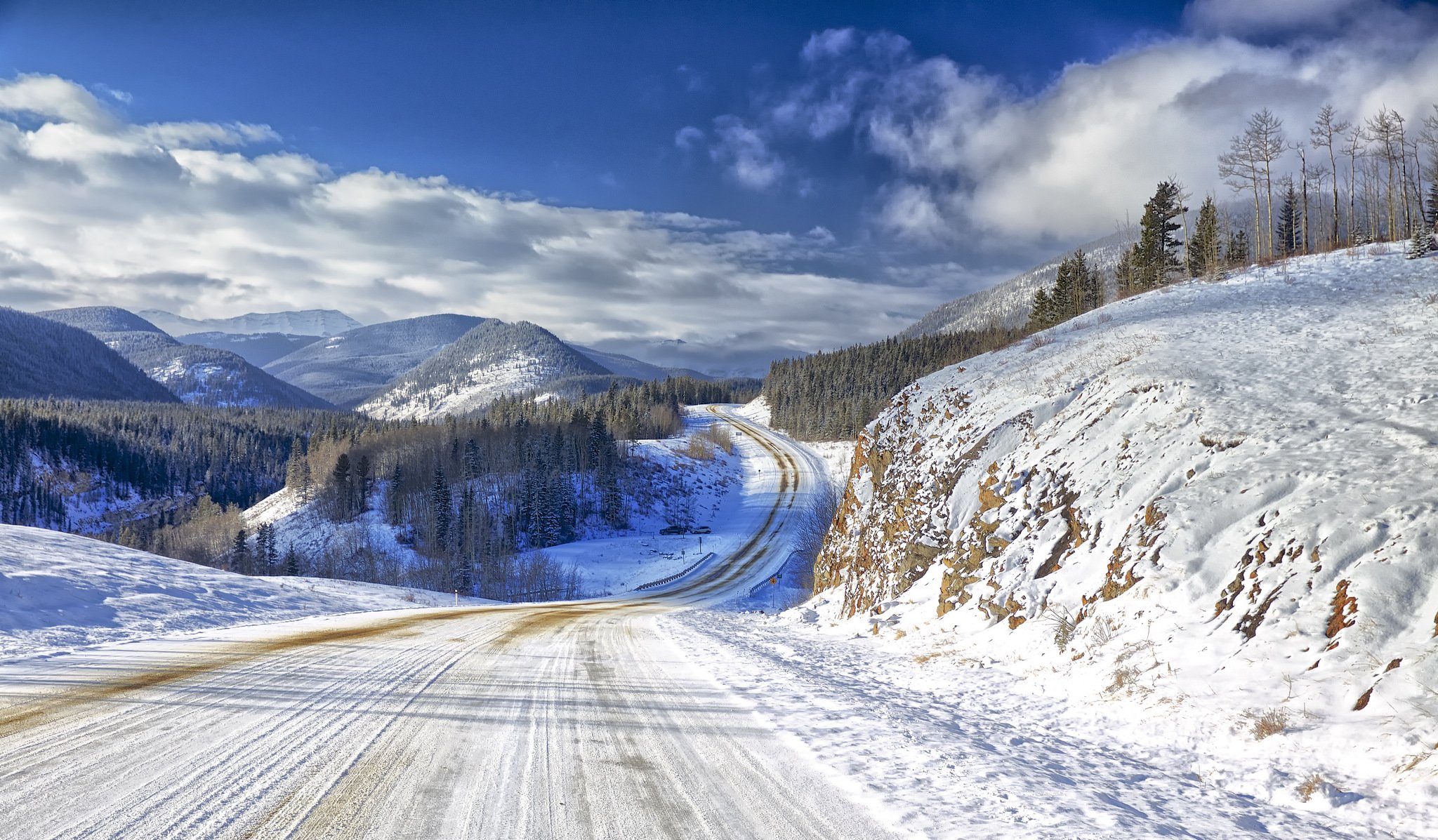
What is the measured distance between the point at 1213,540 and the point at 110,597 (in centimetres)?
1865

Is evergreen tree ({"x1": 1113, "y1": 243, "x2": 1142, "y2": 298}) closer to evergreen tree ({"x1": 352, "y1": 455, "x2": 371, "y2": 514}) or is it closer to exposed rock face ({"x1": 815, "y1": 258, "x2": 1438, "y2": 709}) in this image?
exposed rock face ({"x1": 815, "y1": 258, "x2": 1438, "y2": 709})

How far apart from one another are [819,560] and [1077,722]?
17.8 metres

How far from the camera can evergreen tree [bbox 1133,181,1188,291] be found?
45.6 m

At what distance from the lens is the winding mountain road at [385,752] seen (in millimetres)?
4020

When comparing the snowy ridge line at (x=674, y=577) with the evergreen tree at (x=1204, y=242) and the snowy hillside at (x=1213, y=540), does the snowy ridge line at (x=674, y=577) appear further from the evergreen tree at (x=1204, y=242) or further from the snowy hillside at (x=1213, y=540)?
the evergreen tree at (x=1204, y=242)

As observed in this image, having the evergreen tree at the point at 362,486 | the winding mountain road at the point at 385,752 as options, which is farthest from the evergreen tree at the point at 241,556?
the winding mountain road at the point at 385,752

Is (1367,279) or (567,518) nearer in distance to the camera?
(1367,279)

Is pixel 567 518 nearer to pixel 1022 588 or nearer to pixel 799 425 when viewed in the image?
pixel 799 425

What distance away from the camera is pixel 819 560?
24.7m

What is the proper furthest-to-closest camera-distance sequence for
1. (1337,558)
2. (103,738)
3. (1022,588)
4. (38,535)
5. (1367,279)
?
(1367,279) → (38,535) → (1022,588) → (1337,558) → (103,738)

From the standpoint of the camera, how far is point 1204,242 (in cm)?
4772

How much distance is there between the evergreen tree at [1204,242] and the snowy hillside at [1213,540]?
82.7 ft

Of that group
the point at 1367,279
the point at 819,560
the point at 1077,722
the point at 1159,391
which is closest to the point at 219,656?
the point at 1077,722

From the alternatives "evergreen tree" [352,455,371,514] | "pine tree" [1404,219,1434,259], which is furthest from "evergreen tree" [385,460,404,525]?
"pine tree" [1404,219,1434,259]
